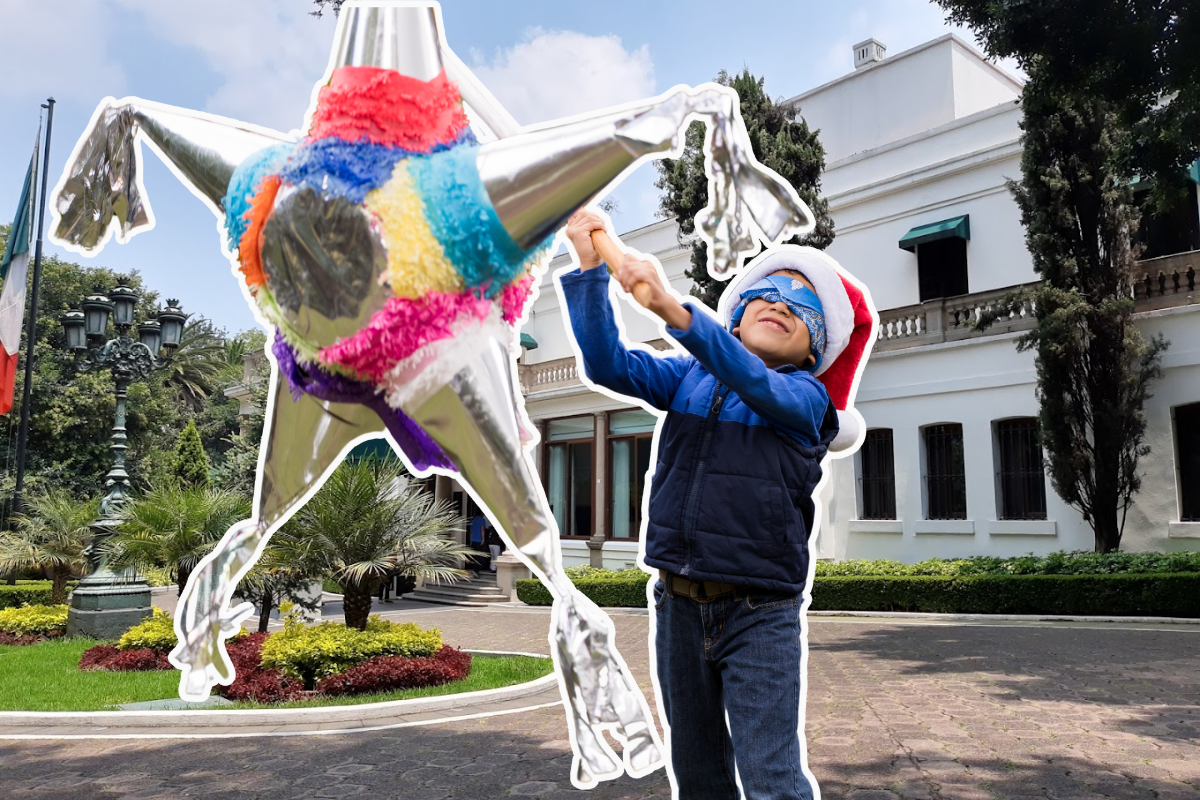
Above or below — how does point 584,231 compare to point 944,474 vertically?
below

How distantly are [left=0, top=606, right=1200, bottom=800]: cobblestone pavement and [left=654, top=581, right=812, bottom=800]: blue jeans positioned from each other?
9.92 ft

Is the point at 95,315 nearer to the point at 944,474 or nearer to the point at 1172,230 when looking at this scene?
the point at 944,474

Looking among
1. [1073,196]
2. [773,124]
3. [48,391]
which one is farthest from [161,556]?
[48,391]

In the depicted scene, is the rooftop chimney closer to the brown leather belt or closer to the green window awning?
the green window awning

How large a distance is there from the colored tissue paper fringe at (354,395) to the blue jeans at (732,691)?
788mm

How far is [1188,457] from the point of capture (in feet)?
43.0

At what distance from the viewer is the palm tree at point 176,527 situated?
828 centimetres

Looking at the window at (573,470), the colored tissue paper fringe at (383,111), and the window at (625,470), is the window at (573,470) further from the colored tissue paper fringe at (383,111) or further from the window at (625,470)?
the colored tissue paper fringe at (383,111)

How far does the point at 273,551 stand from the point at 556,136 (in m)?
7.14

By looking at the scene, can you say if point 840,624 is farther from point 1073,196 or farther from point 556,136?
point 556,136

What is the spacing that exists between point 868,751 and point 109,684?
651 cm

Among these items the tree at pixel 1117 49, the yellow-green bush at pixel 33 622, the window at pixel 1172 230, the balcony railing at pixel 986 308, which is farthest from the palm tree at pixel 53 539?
the window at pixel 1172 230

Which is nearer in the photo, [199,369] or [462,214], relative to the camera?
[462,214]

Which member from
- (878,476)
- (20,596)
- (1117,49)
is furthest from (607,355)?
(20,596)
